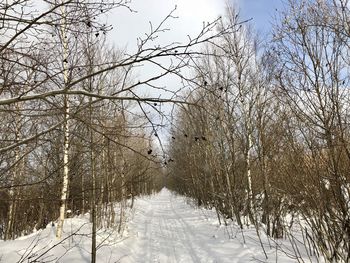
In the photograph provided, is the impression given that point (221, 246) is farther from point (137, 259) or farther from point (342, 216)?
point (342, 216)

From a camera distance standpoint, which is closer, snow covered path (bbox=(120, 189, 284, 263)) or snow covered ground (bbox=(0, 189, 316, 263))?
snow covered ground (bbox=(0, 189, 316, 263))

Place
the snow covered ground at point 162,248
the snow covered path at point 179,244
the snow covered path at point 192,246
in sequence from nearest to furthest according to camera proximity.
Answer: the snow covered ground at point 162,248, the snow covered path at point 192,246, the snow covered path at point 179,244

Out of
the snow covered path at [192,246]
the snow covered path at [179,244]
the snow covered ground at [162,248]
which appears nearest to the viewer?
the snow covered ground at [162,248]

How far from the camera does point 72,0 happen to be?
243cm

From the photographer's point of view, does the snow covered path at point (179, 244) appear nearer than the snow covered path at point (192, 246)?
No

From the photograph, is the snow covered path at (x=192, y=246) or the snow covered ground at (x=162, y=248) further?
the snow covered path at (x=192, y=246)

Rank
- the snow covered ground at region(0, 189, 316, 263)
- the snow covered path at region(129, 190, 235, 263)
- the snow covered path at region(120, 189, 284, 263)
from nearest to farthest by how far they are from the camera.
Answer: the snow covered ground at region(0, 189, 316, 263), the snow covered path at region(120, 189, 284, 263), the snow covered path at region(129, 190, 235, 263)

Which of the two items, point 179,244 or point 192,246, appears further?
point 179,244

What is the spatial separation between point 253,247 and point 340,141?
184 inches

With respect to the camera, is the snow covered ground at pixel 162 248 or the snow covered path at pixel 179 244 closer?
the snow covered ground at pixel 162 248

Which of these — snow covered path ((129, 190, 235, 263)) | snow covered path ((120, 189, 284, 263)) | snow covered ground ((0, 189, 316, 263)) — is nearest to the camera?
snow covered ground ((0, 189, 316, 263))

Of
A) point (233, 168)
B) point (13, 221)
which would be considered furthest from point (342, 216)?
point (13, 221)

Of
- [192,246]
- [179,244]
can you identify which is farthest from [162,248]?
[192,246]

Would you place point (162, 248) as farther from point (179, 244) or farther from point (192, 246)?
point (192, 246)
